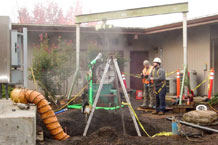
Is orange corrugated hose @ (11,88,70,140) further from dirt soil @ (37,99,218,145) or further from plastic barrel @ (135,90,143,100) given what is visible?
plastic barrel @ (135,90,143,100)

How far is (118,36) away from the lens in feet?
50.5

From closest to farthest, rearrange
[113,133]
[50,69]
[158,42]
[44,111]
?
[113,133], [44,111], [50,69], [158,42]

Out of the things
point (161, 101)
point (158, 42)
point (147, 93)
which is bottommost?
point (161, 101)

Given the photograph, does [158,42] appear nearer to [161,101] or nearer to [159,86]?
[159,86]

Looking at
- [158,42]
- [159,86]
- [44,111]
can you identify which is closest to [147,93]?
[159,86]

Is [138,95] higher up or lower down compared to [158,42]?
lower down

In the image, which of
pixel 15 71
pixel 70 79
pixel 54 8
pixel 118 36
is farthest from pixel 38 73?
pixel 54 8

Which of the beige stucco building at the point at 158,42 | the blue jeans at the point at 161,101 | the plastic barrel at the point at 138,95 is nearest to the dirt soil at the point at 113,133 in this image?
the blue jeans at the point at 161,101

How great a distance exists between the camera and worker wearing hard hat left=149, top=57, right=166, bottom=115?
9534 millimetres

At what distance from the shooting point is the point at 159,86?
32.1ft

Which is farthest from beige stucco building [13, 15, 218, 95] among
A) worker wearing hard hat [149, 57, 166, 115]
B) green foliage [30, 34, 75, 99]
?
worker wearing hard hat [149, 57, 166, 115]

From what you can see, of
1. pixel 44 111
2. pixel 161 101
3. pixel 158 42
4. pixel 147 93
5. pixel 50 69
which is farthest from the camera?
pixel 158 42

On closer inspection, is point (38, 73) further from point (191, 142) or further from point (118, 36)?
point (191, 142)

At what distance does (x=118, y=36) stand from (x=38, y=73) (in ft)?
18.7
